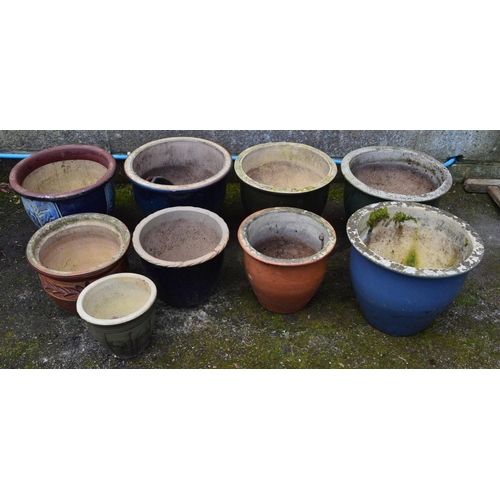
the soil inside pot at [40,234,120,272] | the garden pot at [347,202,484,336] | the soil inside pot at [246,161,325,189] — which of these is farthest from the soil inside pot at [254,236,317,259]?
the soil inside pot at [40,234,120,272]

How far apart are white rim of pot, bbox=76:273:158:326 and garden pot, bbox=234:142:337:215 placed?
138 cm

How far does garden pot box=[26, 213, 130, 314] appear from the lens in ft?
11.9

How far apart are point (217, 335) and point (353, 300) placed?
1.30 meters

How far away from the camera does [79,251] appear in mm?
4148

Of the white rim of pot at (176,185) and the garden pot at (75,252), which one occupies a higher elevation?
the white rim of pot at (176,185)

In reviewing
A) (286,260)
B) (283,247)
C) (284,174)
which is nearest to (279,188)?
(283,247)

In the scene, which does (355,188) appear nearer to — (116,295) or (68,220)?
(116,295)

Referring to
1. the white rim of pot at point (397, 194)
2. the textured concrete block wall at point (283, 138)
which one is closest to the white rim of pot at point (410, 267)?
the white rim of pot at point (397, 194)

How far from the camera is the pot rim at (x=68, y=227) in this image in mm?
3557

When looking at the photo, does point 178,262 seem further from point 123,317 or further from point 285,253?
point 285,253

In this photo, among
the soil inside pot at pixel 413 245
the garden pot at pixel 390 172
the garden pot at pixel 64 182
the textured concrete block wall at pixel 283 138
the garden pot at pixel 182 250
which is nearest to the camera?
the garden pot at pixel 182 250

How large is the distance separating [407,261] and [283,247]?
1141 millimetres

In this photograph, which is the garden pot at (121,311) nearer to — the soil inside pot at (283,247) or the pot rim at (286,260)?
the pot rim at (286,260)

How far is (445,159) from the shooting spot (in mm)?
5512
